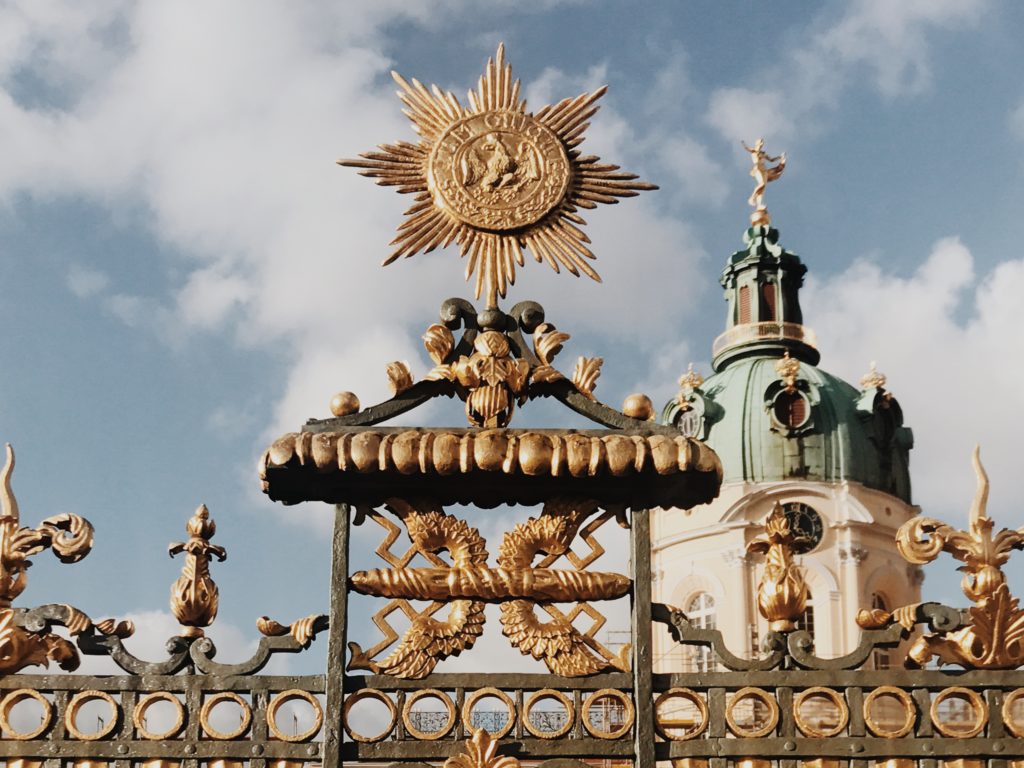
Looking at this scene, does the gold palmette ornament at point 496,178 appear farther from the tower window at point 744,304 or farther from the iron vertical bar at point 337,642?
the tower window at point 744,304

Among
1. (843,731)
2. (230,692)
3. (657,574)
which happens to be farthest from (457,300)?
(657,574)

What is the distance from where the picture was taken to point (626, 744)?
27.4 ft

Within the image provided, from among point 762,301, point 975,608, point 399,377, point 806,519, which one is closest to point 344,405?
point 399,377

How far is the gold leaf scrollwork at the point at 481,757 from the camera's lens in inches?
322

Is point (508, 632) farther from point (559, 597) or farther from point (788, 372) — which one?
point (788, 372)

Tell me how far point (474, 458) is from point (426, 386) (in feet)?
1.89

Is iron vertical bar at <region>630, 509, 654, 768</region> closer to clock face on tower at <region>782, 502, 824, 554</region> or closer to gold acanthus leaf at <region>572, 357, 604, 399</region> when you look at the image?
gold acanthus leaf at <region>572, 357, 604, 399</region>

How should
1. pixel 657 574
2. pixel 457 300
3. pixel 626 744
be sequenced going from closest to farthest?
pixel 626 744 → pixel 457 300 → pixel 657 574

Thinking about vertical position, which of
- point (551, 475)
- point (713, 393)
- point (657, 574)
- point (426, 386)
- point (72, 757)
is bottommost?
point (72, 757)

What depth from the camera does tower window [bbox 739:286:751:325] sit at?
2109 inches

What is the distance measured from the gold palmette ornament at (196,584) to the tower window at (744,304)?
150 feet

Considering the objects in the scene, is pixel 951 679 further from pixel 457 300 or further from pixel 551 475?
pixel 457 300

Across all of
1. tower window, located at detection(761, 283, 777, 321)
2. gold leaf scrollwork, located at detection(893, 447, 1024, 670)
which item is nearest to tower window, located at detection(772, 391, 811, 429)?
tower window, located at detection(761, 283, 777, 321)

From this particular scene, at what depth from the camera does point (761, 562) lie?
151 ft
